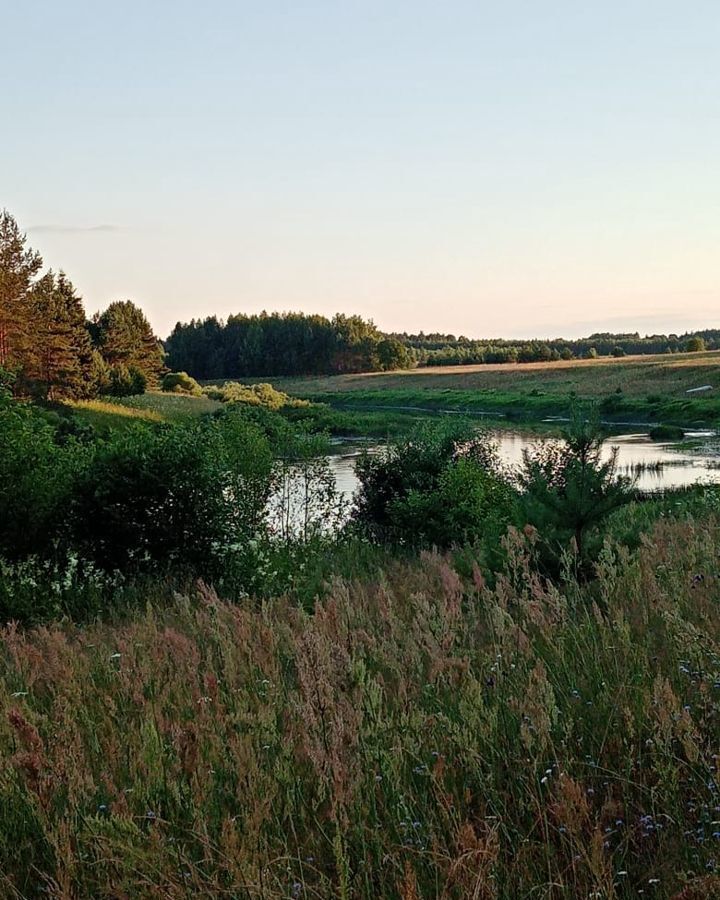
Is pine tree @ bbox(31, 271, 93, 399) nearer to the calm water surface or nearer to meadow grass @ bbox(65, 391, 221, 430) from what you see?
meadow grass @ bbox(65, 391, 221, 430)

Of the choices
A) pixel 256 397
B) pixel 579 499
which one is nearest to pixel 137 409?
pixel 256 397

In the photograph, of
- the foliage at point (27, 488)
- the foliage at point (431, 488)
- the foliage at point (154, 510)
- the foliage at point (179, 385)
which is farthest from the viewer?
the foliage at point (179, 385)

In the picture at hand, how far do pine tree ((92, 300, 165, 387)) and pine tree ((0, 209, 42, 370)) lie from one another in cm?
1242

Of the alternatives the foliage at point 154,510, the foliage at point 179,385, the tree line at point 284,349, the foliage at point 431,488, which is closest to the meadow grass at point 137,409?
the foliage at point 179,385

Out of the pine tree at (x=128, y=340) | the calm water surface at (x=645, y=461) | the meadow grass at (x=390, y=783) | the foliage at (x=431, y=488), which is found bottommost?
the calm water surface at (x=645, y=461)

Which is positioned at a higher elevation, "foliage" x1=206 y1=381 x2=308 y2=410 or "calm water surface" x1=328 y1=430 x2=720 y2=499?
"foliage" x1=206 y1=381 x2=308 y2=410

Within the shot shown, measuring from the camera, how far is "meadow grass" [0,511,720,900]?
2.39 m

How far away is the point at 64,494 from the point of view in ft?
37.9

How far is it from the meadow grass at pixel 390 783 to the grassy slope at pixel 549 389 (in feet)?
160

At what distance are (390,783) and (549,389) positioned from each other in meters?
84.2

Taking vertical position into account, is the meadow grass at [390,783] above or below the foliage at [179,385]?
below

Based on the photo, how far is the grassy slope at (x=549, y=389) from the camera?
207 ft

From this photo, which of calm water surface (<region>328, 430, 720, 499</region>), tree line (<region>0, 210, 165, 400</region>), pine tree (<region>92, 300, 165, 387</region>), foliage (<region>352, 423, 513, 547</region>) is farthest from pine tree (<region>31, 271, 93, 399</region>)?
foliage (<region>352, 423, 513, 547</region>)

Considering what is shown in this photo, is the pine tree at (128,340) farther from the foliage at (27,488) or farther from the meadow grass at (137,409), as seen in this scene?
the foliage at (27,488)
